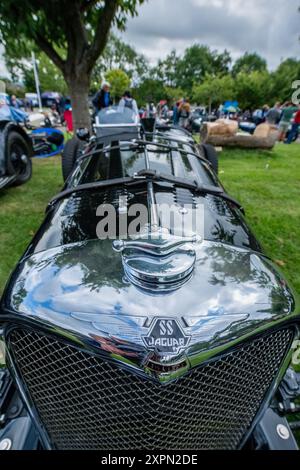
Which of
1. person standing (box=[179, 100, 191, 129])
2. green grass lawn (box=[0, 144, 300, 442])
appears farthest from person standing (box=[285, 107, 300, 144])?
person standing (box=[179, 100, 191, 129])

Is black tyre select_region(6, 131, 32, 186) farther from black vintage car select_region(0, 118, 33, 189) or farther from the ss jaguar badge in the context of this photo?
the ss jaguar badge

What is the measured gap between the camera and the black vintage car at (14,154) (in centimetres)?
470

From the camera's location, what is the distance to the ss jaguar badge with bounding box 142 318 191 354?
3.39 feet

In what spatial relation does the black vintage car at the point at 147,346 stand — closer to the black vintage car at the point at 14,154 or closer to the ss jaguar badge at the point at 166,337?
the ss jaguar badge at the point at 166,337

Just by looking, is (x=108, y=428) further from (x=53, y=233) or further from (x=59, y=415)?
(x=53, y=233)

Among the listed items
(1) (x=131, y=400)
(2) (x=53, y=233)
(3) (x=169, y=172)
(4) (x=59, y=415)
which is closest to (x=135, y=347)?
(1) (x=131, y=400)

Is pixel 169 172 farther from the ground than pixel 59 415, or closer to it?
farther from the ground

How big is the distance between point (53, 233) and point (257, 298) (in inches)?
45.7

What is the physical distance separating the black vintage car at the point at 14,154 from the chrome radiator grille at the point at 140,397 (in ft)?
13.2

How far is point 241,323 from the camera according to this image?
115 cm

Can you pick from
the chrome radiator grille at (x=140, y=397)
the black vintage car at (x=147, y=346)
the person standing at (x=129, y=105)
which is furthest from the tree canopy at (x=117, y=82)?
the chrome radiator grille at (x=140, y=397)

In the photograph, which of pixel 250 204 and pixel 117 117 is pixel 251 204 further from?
pixel 117 117

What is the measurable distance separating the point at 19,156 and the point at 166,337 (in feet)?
18.3

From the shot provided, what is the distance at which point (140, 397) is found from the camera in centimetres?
111
